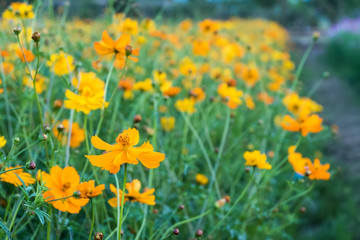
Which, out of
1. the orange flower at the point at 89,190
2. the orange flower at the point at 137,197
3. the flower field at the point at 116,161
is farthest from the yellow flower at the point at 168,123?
the orange flower at the point at 89,190

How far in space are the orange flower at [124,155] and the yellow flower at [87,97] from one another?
0.51ft

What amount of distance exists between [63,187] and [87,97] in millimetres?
211

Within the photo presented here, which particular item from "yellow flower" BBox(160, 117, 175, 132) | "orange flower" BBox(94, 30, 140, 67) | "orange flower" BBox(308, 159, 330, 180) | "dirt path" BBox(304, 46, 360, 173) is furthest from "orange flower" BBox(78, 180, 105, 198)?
"dirt path" BBox(304, 46, 360, 173)

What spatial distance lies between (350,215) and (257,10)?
52.4 ft

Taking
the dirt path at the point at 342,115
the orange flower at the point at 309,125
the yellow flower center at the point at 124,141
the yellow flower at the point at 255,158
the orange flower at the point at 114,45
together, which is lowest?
the dirt path at the point at 342,115

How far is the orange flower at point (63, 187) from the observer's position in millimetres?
588

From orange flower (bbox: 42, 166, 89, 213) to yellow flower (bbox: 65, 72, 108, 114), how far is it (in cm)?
14

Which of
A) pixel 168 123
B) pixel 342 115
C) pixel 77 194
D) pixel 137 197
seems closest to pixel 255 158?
pixel 137 197

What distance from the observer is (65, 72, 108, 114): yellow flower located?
0.72 m

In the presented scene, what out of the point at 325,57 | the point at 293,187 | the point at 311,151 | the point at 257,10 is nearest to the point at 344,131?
the point at 311,151

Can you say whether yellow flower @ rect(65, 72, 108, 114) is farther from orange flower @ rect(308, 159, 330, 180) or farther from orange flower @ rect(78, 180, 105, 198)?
orange flower @ rect(308, 159, 330, 180)

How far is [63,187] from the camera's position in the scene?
0.61 m

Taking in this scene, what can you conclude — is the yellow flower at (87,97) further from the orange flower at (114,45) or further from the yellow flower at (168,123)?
the yellow flower at (168,123)

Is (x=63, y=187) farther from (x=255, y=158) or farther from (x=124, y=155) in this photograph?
(x=255, y=158)
